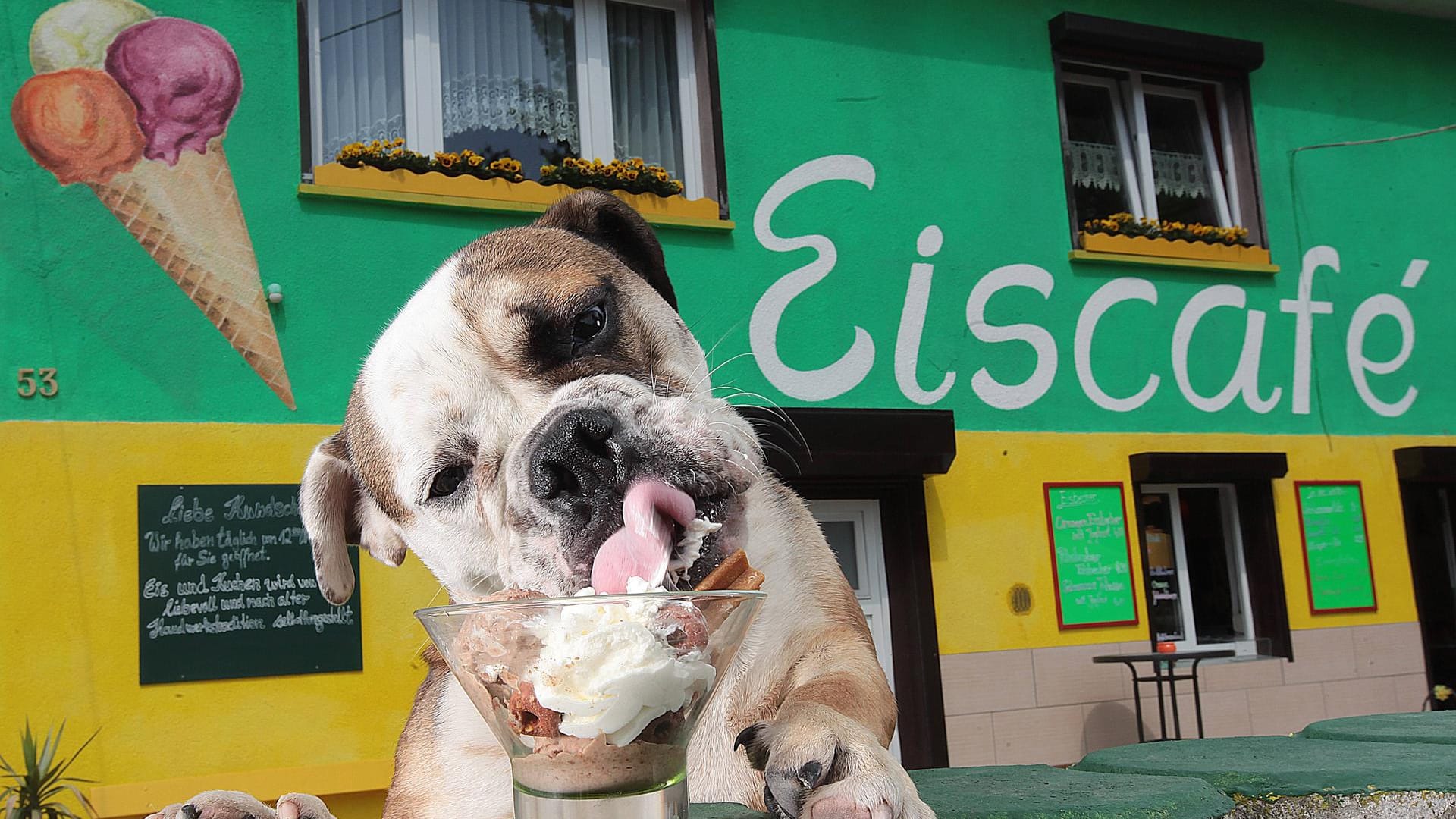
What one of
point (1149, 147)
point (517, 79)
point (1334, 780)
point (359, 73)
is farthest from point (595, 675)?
point (1149, 147)

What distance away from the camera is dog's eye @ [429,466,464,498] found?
1.97 metres

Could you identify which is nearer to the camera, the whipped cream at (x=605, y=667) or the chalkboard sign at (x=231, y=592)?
the whipped cream at (x=605, y=667)

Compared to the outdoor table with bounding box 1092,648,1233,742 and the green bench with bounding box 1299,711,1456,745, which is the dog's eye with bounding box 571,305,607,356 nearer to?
the green bench with bounding box 1299,711,1456,745

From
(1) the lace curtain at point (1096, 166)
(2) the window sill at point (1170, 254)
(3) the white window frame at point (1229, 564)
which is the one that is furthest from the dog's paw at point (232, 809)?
(1) the lace curtain at point (1096, 166)

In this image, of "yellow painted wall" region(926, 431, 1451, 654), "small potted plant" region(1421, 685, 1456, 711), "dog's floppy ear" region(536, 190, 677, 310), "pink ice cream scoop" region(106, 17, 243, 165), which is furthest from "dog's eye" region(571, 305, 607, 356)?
"small potted plant" region(1421, 685, 1456, 711)

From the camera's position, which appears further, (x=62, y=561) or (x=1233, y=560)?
(x=1233, y=560)

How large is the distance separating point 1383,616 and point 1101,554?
1.76m

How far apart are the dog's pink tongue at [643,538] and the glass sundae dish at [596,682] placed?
47cm

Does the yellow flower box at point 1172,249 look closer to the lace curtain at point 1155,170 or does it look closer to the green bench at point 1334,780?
the lace curtain at point 1155,170

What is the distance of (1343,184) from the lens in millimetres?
5832

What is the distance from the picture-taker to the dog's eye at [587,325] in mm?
Answer: 2051

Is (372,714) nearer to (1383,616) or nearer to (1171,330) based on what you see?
(1171,330)

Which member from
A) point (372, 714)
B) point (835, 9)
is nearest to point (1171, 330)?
point (835, 9)

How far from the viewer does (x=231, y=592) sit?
360cm
